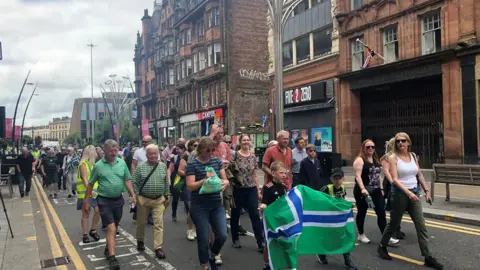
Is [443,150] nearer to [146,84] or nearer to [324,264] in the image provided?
[324,264]

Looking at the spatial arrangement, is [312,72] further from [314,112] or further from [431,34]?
[431,34]

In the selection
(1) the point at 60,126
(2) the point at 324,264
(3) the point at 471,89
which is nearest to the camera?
(2) the point at 324,264

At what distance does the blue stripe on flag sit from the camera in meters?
4.93

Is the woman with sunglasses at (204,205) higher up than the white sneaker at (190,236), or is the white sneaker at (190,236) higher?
the woman with sunglasses at (204,205)

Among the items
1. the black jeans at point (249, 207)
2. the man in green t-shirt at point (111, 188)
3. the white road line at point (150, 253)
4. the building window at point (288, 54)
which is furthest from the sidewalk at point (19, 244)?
the building window at point (288, 54)

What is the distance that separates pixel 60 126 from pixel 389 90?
581ft

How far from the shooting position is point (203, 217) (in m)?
5.12

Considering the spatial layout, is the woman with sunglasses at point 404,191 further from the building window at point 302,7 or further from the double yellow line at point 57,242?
the building window at point 302,7

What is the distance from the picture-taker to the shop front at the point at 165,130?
4938 cm

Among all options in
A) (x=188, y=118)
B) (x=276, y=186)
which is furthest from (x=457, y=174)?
(x=188, y=118)

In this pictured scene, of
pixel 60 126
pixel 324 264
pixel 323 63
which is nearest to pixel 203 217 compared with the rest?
pixel 324 264

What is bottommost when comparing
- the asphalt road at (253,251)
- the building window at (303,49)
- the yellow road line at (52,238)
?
the yellow road line at (52,238)

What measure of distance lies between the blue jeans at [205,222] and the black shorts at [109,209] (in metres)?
1.50

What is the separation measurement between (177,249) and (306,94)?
65.2 feet
